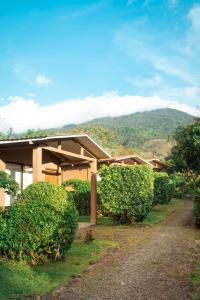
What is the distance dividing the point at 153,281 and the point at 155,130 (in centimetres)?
13191

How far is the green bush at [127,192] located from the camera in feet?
54.4

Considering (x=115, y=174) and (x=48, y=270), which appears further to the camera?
(x=115, y=174)

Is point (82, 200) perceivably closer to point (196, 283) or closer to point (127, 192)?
point (127, 192)

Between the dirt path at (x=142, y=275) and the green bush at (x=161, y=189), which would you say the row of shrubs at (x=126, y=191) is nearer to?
the dirt path at (x=142, y=275)

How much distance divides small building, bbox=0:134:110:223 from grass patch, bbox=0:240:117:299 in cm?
781

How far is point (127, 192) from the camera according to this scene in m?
16.6

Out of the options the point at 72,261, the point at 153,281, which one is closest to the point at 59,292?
the point at 153,281

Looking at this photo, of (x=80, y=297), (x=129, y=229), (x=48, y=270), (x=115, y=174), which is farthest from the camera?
(x=115, y=174)

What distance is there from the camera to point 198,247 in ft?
37.7

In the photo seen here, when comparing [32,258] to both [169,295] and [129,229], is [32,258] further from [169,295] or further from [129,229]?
[129,229]

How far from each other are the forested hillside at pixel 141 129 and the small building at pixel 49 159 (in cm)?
4832

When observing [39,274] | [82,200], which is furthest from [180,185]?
[39,274]

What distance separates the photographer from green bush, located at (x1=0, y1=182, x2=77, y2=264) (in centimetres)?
842

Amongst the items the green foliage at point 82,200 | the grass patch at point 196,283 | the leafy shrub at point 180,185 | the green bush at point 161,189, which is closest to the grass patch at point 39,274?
the grass patch at point 196,283
